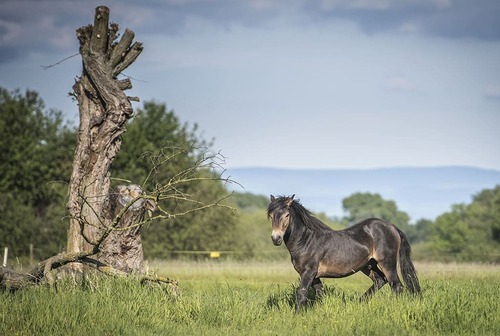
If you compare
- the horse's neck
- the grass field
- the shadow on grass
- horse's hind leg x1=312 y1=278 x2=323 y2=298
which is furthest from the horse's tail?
the horse's neck

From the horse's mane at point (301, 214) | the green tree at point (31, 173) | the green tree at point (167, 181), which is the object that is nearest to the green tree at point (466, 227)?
the green tree at point (167, 181)

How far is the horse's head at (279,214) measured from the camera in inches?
466

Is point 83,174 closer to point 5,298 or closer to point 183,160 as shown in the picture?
point 5,298

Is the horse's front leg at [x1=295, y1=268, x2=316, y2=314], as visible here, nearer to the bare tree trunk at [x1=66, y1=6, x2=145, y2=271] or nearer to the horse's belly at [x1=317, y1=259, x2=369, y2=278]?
the horse's belly at [x1=317, y1=259, x2=369, y2=278]

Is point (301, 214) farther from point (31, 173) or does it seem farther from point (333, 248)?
point (31, 173)

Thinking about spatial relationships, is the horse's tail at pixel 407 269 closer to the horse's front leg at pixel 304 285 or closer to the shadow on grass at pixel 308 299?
the shadow on grass at pixel 308 299

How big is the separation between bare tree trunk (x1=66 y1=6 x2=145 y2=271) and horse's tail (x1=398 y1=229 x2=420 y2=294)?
5427 mm

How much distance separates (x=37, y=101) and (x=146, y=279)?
3533cm

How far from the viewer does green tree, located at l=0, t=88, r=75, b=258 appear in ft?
127

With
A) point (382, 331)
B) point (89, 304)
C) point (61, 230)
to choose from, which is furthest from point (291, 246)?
point (61, 230)

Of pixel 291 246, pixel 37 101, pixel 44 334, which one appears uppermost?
pixel 37 101

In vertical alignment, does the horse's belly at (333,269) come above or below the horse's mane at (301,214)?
below

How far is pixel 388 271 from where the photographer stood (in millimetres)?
13094

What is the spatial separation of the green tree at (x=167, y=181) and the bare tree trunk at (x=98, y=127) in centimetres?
2630
